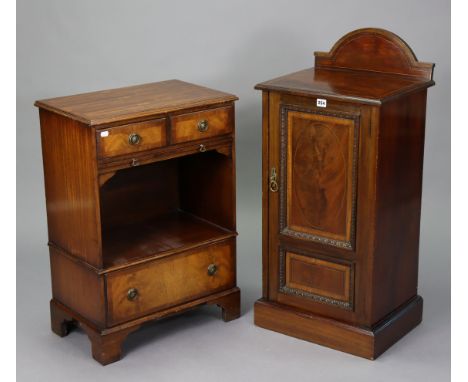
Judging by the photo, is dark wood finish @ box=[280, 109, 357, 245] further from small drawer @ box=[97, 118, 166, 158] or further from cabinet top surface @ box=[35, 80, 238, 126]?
small drawer @ box=[97, 118, 166, 158]

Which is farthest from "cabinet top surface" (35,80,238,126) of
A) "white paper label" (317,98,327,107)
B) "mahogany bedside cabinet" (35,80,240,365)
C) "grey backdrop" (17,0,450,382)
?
"grey backdrop" (17,0,450,382)

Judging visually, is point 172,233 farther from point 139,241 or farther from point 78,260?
point 78,260

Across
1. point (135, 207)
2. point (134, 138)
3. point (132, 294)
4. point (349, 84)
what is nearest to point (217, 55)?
point (135, 207)

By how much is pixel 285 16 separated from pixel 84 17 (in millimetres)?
1123

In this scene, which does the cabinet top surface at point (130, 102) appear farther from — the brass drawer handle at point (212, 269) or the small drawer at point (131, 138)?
the brass drawer handle at point (212, 269)

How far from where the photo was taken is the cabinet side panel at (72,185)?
4.10 meters

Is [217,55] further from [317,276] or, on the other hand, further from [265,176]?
[317,276]

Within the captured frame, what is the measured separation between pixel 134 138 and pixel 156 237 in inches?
25.7

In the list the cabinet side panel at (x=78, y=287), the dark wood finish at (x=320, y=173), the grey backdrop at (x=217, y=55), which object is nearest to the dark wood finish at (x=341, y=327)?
the dark wood finish at (x=320, y=173)

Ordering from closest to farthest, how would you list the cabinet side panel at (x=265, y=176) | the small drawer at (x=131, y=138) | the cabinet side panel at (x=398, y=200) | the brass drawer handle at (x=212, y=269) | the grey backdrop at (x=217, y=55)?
the small drawer at (x=131, y=138) < the cabinet side panel at (x=398, y=200) < the cabinet side panel at (x=265, y=176) < the brass drawer handle at (x=212, y=269) < the grey backdrop at (x=217, y=55)

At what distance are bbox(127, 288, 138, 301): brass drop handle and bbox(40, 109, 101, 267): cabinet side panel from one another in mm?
205

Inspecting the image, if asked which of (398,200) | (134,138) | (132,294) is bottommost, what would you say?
(132,294)

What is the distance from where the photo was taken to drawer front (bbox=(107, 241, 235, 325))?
14.1ft

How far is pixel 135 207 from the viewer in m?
4.81
